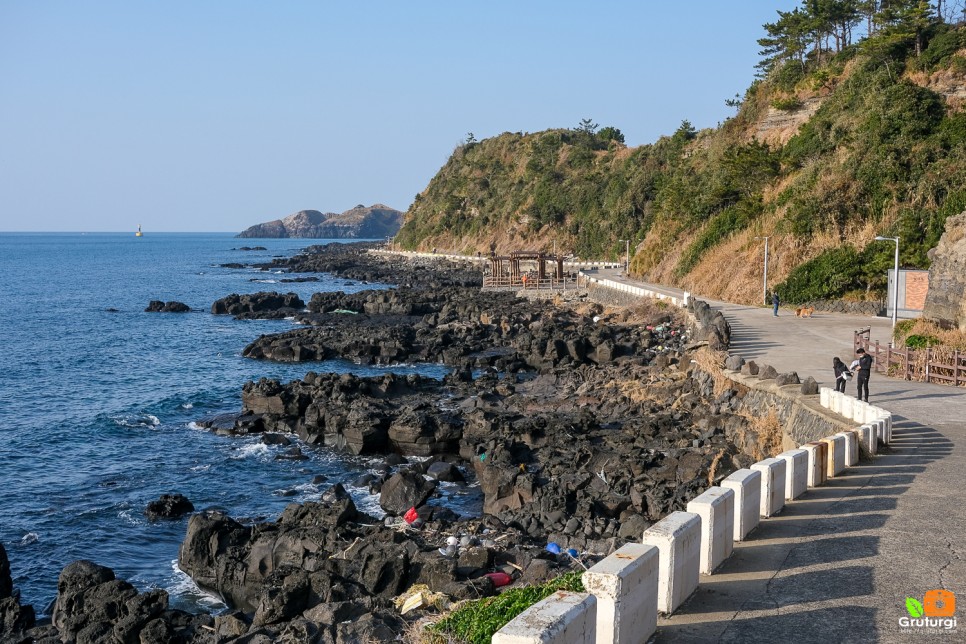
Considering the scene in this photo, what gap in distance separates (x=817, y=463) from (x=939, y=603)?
4.63 m

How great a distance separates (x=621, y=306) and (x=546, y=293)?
40.4 feet

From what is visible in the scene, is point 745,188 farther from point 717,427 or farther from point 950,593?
point 950,593

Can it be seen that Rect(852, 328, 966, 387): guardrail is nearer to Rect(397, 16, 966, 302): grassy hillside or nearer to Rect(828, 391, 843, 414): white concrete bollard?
Rect(828, 391, 843, 414): white concrete bollard

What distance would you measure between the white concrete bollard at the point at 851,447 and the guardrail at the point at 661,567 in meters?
A: 1.85

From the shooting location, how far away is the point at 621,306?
167 feet

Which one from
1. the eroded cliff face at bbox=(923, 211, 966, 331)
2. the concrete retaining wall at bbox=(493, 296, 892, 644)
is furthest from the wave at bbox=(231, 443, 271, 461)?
the eroded cliff face at bbox=(923, 211, 966, 331)

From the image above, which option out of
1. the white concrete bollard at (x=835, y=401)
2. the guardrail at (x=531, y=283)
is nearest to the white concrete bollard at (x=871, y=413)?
the white concrete bollard at (x=835, y=401)

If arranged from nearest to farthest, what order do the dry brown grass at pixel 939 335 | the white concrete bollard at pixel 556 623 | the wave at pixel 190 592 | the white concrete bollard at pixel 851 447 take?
the white concrete bollard at pixel 556 623 → the white concrete bollard at pixel 851 447 → the wave at pixel 190 592 → the dry brown grass at pixel 939 335

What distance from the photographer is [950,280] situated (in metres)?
26.8

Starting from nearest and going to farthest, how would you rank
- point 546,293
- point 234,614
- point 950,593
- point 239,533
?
point 950,593
point 234,614
point 239,533
point 546,293

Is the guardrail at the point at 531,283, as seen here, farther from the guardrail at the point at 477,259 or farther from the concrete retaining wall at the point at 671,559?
the concrete retaining wall at the point at 671,559

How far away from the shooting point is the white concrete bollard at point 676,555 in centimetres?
866

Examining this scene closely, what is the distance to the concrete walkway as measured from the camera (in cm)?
861

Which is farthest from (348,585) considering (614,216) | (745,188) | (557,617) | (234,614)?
(614,216)
